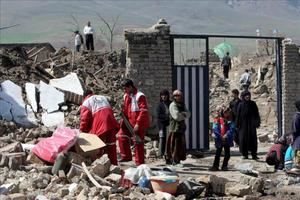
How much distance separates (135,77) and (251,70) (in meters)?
19.8

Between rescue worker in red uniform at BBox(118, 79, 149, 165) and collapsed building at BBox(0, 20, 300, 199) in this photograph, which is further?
rescue worker in red uniform at BBox(118, 79, 149, 165)

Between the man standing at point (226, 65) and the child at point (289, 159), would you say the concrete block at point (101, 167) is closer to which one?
the child at point (289, 159)

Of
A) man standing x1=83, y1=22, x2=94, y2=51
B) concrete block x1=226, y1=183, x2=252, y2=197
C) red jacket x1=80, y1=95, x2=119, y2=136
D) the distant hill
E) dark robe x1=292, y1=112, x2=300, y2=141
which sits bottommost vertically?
concrete block x1=226, y1=183, x2=252, y2=197

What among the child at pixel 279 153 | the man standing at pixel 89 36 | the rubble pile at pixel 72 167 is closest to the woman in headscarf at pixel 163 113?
the rubble pile at pixel 72 167

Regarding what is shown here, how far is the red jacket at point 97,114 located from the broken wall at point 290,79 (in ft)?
28.9

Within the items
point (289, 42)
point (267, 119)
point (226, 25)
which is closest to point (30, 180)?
point (289, 42)

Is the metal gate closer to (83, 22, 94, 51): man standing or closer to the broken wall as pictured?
the broken wall

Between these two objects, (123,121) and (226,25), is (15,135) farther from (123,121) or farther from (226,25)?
(226,25)

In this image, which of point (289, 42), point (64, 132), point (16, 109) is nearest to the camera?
point (64, 132)

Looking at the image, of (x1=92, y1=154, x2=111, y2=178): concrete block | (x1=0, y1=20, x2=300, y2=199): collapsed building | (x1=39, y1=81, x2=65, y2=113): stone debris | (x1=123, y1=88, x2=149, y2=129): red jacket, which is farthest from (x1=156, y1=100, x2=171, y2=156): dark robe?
(x1=39, y1=81, x2=65, y2=113): stone debris

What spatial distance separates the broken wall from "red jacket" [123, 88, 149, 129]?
26.9 feet

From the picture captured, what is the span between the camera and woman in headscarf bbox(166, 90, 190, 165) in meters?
11.3

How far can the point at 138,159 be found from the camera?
10906mm

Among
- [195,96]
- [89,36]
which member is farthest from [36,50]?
[195,96]
